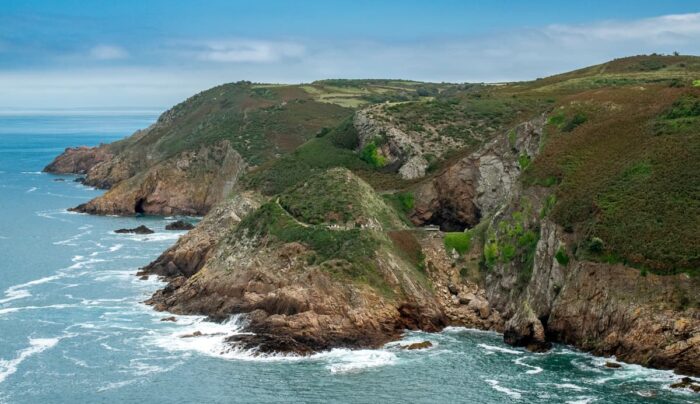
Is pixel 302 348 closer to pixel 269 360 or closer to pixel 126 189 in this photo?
pixel 269 360

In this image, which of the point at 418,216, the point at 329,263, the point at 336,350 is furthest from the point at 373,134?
the point at 336,350

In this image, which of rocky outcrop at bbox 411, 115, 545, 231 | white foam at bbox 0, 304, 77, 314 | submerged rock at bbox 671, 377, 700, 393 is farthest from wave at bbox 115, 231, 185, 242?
submerged rock at bbox 671, 377, 700, 393

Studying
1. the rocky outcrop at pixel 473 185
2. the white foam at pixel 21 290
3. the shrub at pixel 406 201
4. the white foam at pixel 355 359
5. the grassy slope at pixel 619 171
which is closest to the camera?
the white foam at pixel 355 359

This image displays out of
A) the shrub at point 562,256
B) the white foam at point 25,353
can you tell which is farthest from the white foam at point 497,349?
the white foam at point 25,353

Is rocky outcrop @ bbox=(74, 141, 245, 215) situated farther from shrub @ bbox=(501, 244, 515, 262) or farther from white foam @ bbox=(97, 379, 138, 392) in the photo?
white foam @ bbox=(97, 379, 138, 392)

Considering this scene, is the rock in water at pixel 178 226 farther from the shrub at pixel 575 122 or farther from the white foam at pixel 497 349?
the white foam at pixel 497 349

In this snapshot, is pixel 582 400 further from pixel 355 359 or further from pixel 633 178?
pixel 633 178

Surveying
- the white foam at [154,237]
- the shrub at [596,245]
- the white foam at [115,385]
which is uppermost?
the shrub at [596,245]
